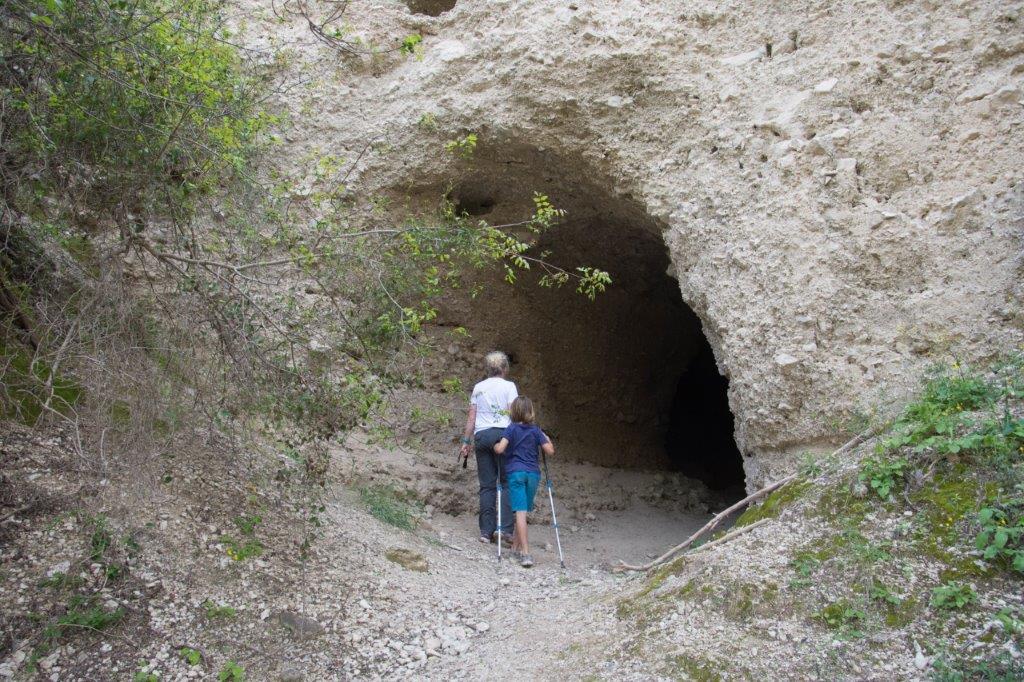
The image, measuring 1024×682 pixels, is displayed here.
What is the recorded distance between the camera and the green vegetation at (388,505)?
530 cm

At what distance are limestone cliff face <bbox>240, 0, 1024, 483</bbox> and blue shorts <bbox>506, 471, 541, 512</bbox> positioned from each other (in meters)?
1.39

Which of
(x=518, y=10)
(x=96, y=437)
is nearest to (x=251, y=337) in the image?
(x=96, y=437)

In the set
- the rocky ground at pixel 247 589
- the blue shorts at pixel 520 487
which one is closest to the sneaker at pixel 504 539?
the rocky ground at pixel 247 589

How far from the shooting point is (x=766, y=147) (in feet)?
16.8

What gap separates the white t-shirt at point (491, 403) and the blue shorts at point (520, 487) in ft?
1.13

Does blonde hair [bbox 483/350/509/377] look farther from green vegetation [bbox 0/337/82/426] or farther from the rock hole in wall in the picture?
the rock hole in wall

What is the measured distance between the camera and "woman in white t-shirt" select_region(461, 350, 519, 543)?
536 cm

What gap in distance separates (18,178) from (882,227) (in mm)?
4415

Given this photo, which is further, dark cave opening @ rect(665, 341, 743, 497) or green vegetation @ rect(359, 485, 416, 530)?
dark cave opening @ rect(665, 341, 743, 497)

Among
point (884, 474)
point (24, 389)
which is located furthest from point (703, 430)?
point (24, 389)

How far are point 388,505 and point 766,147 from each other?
343 cm

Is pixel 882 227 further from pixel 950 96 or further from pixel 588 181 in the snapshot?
pixel 588 181

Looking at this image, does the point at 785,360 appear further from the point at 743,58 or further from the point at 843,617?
Result: the point at 743,58

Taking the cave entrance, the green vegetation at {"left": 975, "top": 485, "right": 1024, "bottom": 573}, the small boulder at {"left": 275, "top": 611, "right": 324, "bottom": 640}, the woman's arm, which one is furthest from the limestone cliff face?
the small boulder at {"left": 275, "top": 611, "right": 324, "bottom": 640}
